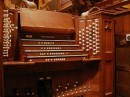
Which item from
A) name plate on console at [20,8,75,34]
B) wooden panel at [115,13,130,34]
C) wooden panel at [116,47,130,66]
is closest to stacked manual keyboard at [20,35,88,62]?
name plate on console at [20,8,75,34]

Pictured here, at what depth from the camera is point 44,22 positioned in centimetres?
305

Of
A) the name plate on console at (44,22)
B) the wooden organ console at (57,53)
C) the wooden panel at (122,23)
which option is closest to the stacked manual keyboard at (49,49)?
the wooden organ console at (57,53)

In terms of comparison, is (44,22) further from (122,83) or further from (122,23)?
(122,83)

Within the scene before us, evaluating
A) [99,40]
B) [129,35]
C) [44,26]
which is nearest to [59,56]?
[44,26]

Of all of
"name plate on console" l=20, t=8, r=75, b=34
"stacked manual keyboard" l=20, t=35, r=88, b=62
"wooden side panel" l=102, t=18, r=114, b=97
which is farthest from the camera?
"wooden side panel" l=102, t=18, r=114, b=97

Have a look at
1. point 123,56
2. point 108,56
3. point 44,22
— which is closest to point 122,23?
point 123,56

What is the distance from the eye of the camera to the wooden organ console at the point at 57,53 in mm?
2697

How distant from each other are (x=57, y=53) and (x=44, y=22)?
0.63 meters

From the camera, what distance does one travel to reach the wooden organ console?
2697 mm

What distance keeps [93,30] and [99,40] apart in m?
0.21

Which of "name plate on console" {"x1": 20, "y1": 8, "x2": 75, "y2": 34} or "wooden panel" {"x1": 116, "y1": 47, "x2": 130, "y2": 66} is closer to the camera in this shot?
"name plate on console" {"x1": 20, "y1": 8, "x2": 75, "y2": 34}

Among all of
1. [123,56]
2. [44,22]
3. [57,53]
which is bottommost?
[123,56]

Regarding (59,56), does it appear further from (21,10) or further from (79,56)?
(21,10)

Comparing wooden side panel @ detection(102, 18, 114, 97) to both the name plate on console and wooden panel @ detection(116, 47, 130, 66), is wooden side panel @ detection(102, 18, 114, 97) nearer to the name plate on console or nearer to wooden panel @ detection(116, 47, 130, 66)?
wooden panel @ detection(116, 47, 130, 66)
